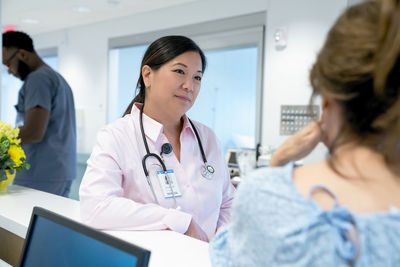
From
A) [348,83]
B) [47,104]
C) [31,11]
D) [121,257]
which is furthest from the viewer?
[31,11]

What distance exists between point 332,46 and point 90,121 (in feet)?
16.4

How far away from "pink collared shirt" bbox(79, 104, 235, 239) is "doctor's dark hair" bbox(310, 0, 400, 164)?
0.79m

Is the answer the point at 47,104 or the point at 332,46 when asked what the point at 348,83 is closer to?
the point at 332,46

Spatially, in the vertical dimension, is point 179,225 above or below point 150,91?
below

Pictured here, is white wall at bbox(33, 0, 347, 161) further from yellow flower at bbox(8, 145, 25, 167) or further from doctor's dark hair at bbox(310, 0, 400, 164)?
doctor's dark hair at bbox(310, 0, 400, 164)

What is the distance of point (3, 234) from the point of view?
1538 millimetres

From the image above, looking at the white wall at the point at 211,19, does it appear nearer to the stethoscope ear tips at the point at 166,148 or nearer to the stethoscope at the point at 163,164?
the stethoscope at the point at 163,164

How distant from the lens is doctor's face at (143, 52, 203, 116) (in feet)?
4.76

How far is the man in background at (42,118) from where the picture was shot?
2.27 metres

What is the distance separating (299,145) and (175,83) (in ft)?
2.51

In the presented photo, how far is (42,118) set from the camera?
226 cm

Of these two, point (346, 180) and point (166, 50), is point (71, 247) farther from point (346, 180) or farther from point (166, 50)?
point (166, 50)

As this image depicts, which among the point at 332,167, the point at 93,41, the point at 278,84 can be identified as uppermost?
the point at 93,41

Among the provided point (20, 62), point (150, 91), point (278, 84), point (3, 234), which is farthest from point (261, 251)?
point (278, 84)
